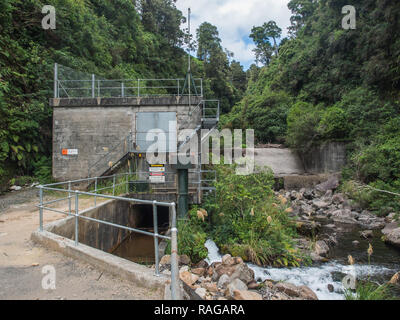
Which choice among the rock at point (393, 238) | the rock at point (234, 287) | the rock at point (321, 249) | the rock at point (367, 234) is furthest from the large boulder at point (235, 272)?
the rock at point (367, 234)

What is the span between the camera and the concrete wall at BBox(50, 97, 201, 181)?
37.7ft

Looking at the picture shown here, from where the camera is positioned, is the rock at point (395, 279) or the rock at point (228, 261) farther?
the rock at point (228, 261)

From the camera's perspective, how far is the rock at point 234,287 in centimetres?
478

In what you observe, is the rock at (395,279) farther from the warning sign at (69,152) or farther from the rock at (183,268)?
the warning sign at (69,152)

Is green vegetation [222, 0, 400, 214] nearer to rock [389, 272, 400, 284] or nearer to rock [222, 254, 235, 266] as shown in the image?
rock [389, 272, 400, 284]

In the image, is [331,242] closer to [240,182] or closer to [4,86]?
[240,182]

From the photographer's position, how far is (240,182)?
894cm

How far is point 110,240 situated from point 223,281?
4062 millimetres

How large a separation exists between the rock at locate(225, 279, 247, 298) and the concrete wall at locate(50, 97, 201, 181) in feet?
25.1

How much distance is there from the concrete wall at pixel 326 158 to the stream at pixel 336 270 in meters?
10.2

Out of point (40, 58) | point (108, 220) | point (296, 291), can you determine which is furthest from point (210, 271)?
point (40, 58)
